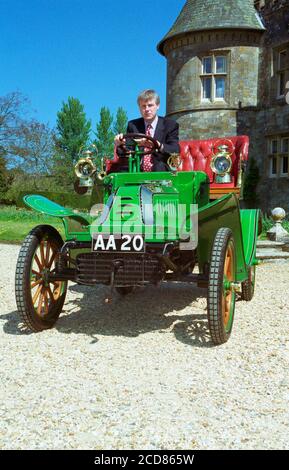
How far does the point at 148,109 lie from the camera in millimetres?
4582

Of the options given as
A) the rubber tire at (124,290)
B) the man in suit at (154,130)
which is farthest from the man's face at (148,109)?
the rubber tire at (124,290)

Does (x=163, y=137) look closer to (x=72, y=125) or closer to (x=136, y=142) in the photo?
(x=136, y=142)

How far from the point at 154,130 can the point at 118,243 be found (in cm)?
173

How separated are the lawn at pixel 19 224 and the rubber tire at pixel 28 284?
24.0ft

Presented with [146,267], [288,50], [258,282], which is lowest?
[258,282]

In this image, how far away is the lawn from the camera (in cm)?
1135

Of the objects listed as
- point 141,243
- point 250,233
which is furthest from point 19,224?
point 141,243

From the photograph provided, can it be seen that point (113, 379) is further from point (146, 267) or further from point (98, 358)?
point (146, 267)

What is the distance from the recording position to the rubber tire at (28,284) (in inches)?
141

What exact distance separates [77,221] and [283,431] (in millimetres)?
2555

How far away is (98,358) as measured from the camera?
130 inches
